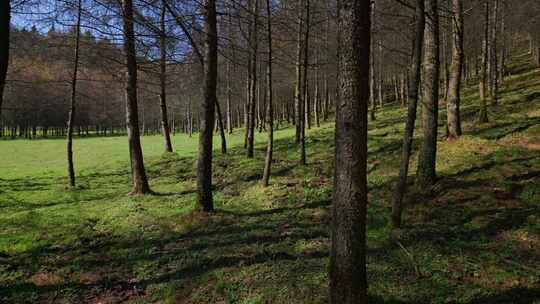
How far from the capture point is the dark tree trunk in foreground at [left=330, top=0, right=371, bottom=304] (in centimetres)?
425

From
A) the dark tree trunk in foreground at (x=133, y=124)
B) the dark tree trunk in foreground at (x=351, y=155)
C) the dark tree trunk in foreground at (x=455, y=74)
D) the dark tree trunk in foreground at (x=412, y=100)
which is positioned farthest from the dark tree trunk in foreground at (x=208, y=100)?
the dark tree trunk in foreground at (x=455, y=74)

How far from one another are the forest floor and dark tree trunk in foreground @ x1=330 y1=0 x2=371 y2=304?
1.13 m

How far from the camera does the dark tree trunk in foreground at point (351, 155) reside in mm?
4246

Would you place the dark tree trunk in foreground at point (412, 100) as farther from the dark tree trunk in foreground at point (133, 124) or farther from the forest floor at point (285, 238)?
the dark tree trunk in foreground at point (133, 124)

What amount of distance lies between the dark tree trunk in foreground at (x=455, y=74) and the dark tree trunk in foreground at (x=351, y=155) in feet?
29.5

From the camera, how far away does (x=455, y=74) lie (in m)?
12.5

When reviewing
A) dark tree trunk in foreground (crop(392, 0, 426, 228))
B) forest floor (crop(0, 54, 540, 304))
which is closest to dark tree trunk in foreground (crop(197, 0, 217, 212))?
forest floor (crop(0, 54, 540, 304))

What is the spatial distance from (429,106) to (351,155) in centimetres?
627

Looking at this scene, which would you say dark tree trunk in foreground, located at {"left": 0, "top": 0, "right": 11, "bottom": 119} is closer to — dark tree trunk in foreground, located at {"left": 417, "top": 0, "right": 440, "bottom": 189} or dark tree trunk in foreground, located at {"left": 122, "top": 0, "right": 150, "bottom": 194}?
dark tree trunk in foreground, located at {"left": 122, "top": 0, "right": 150, "bottom": 194}

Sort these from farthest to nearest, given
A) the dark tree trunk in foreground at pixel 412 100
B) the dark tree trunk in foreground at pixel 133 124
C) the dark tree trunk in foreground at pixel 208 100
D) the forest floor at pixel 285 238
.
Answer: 1. the dark tree trunk in foreground at pixel 133 124
2. the dark tree trunk in foreground at pixel 208 100
3. the dark tree trunk in foreground at pixel 412 100
4. the forest floor at pixel 285 238

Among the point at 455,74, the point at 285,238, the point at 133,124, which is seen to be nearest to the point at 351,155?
the point at 285,238

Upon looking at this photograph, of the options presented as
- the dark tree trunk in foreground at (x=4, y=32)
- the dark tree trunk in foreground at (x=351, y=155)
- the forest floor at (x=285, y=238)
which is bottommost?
the forest floor at (x=285, y=238)

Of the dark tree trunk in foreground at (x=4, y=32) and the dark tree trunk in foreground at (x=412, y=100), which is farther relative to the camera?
the dark tree trunk in foreground at (x=412, y=100)

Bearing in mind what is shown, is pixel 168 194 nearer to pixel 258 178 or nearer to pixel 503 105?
pixel 258 178
